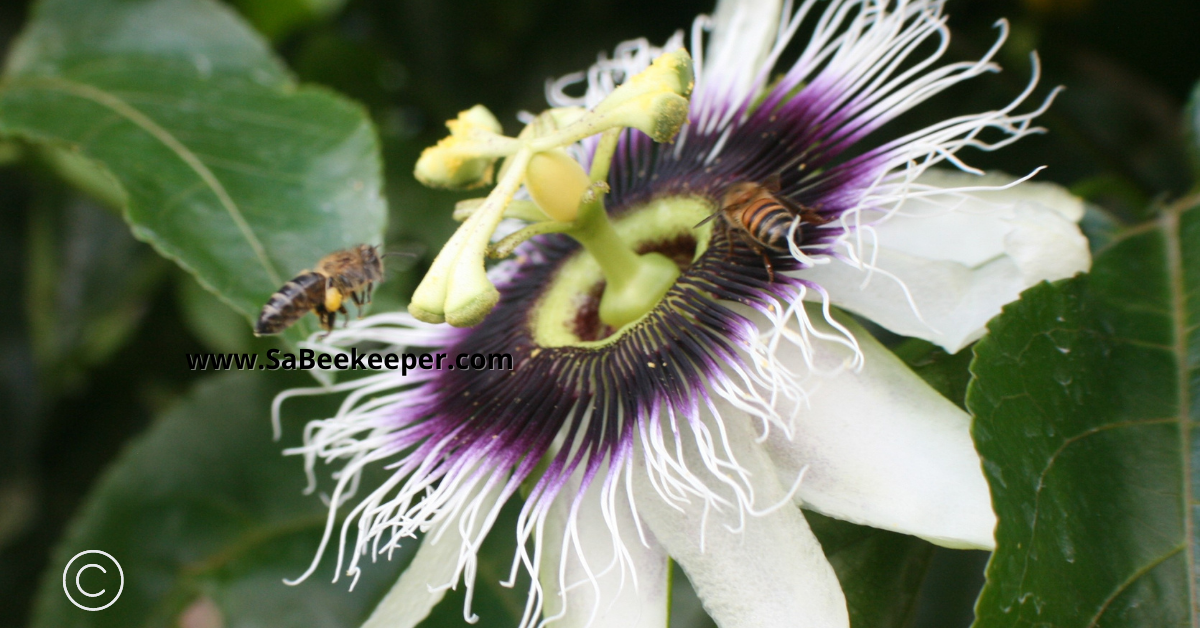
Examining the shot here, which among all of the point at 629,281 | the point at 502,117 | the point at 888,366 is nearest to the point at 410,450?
the point at 629,281

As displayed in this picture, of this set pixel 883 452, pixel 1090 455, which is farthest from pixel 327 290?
pixel 1090 455

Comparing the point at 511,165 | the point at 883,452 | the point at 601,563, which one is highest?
the point at 511,165

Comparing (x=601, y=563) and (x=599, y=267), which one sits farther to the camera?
(x=599, y=267)

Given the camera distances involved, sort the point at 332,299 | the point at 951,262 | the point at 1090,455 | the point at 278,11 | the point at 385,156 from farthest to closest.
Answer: the point at 385,156 < the point at 278,11 < the point at 332,299 < the point at 951,262 < the point at 1090,455

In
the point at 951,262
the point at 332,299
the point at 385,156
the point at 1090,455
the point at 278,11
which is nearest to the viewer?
the point at 1090,455

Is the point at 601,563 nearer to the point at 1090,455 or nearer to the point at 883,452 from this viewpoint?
the point at 883,452

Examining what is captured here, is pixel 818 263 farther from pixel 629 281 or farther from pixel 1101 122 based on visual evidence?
pixel 1101 122
